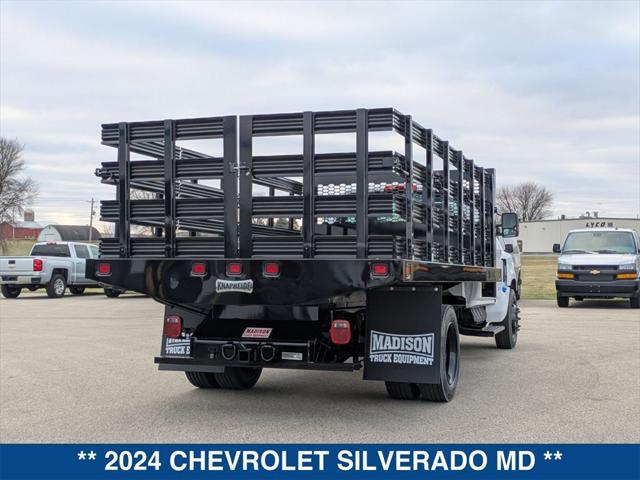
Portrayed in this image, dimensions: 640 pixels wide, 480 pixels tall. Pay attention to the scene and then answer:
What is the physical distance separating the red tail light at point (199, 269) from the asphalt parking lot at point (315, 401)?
4.09 feet

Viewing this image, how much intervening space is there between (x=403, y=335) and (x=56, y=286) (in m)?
22.0

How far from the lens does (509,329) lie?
37.6 ft

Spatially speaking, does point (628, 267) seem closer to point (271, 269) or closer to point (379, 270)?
point (379, 270)

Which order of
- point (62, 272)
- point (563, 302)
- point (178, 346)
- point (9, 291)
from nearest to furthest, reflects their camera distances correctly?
point (178, 346) < point (563, 302) < point (9, 291) < point (62, 272)

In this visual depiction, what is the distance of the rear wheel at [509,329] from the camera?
37.3 ft

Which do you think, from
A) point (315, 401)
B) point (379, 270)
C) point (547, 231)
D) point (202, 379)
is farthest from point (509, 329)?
point (547, 231)

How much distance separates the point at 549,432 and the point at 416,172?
237 cm

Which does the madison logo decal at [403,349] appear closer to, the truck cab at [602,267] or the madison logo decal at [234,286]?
the madison logo decal at [234,286]

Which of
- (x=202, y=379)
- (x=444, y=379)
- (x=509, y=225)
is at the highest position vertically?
(x=509, y=225)

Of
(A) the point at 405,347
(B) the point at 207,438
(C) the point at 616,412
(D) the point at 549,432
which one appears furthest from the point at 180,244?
(C) the point at 616,412

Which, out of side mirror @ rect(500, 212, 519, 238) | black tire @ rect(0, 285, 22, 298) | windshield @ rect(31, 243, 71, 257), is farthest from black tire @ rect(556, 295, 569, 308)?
black tire @ rect(0, 285, 22, 298)

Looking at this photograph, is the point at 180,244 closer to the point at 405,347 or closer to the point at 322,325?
the point at 322,325

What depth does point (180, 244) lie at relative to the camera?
22.5 feet

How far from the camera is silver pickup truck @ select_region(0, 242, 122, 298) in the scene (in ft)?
84.3
